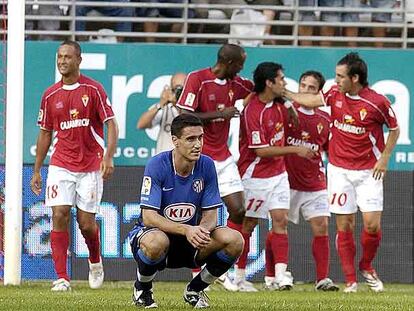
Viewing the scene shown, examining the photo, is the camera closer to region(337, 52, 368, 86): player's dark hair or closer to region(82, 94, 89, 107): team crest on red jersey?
region(82, 94, 89, 107): team crest on red jersey

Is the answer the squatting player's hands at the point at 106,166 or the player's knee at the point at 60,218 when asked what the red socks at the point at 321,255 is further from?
the player's knee at the point at 60,218

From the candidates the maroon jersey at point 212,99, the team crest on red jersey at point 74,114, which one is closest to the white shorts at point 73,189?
the team crest on red jersey at point 74,114

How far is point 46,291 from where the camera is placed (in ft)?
41.7

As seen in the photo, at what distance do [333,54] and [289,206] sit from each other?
328 centimetres

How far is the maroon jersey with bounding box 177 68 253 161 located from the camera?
547 inches

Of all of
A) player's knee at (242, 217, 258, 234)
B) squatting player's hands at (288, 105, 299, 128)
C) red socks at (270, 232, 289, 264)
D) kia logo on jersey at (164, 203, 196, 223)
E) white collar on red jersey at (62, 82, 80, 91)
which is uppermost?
white collar on red jersey at (62, 82, 80, 91)

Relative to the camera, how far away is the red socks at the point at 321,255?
14.4 metres

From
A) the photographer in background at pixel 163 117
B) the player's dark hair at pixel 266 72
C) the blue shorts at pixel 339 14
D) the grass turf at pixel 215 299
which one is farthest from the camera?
the blue shorts at pixel 339 14

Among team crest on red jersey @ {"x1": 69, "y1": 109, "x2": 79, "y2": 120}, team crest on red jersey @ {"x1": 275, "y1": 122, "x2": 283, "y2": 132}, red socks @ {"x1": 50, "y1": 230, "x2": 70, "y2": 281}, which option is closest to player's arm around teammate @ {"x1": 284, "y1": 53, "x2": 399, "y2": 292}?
team crest on red jersey @ {"x1": 275, "y1": 122, "x2": 283, "y2": 132}

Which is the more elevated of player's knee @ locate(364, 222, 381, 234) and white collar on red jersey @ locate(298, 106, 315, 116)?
white collar on red jersey @ locate(298, 106, 315, 116)

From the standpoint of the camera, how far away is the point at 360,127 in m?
14.0

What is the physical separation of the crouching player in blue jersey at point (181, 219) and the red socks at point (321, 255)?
14.5ft

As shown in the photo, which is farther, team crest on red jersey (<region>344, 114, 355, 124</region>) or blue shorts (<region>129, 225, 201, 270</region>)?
team crest on red jersey (<region>344, 114, 355, 124</region>)

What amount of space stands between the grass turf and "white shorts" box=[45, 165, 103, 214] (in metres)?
0.87
